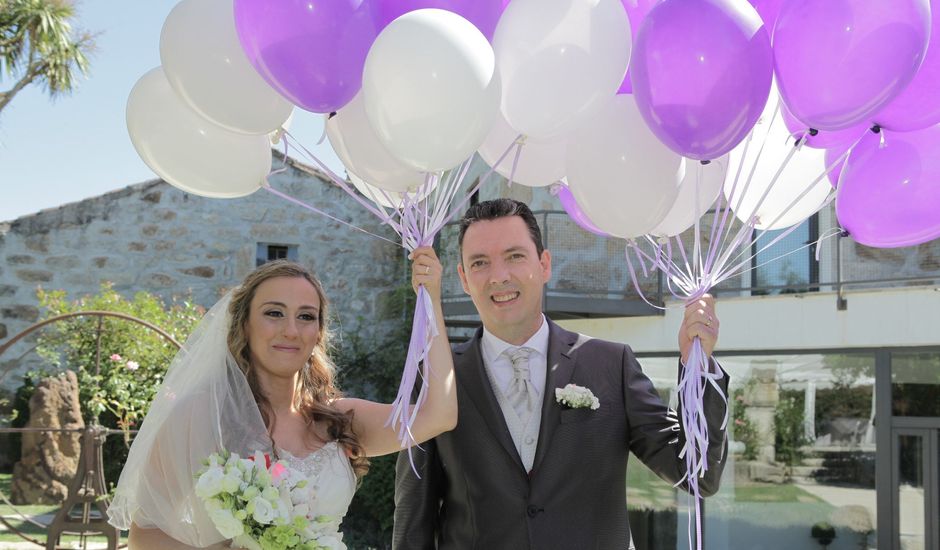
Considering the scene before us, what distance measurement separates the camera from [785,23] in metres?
2.18

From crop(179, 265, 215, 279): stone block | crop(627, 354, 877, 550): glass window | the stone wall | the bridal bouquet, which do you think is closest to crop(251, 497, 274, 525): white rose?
the bridal bouquet

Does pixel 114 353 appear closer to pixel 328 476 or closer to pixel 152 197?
pixel 152 197

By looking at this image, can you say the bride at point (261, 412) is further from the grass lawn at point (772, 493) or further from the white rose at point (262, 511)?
the grass lawn at point (772, 493)

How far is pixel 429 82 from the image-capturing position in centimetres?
212

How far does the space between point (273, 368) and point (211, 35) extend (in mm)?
1002

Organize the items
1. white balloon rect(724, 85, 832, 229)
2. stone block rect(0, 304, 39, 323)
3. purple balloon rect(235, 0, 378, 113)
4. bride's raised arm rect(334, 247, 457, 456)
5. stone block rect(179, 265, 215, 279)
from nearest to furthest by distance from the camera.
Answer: purple balloon rect(235, 0, 378, 113) → bride's raised arm rect(334, 247, 457, 456) → white balloon rect(724, 85, 832, 229) → stone block rect(0, 304, 39, 323) → stone block rect(179, 265, 215, 279)

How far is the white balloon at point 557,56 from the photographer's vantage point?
2.28 metres

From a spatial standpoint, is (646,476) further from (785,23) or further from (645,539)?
(785,23)

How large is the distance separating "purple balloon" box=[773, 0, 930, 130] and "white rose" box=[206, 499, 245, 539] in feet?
5.70

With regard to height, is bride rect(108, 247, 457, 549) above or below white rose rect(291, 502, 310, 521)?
above

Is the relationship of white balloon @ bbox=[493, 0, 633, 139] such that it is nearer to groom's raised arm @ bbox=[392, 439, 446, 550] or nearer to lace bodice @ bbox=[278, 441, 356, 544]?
groom's raised arm @ bbox=[392, 439, 446, 550]

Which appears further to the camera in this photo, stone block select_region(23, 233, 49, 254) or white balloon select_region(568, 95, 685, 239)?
stone block select_region(23, 233, 49, 254)

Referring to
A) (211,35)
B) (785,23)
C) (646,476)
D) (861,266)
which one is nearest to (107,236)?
(646,476)

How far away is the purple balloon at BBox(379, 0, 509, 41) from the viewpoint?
7.77 feet
